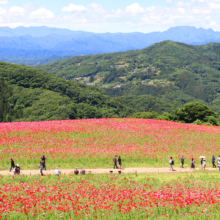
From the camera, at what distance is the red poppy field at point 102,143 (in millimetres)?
35531

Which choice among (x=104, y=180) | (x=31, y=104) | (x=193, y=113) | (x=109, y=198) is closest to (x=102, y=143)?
(x=104, y=180)

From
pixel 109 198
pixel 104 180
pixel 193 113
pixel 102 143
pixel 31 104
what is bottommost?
pixel 109 198

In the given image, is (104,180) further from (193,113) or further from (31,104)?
(31,104)

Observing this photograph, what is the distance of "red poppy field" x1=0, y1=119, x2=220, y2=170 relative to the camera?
35531 mm

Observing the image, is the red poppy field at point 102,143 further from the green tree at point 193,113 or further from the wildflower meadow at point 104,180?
the green tree at point 193,113

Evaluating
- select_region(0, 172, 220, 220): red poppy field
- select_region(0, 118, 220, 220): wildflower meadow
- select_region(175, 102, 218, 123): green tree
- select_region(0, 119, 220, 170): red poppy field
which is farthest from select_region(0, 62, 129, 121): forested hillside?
select_region(0, 172, 220, 220): red poppy field

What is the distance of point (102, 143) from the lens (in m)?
42.8

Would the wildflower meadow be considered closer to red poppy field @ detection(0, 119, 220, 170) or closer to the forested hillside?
red poppy field @ detection(0, 119, 220, 170)

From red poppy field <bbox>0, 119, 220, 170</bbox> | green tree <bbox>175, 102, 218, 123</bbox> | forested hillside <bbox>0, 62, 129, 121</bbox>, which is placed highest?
forested hillside <bbox>0, 62, 129, 121</bbox>

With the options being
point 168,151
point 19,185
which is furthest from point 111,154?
point 19,185

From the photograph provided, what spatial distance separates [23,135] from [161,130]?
24360mm

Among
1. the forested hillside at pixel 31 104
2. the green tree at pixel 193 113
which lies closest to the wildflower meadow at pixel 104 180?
the green tree at pixel 193 113

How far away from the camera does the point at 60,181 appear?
2486cm

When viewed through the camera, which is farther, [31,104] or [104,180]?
[31,104]
